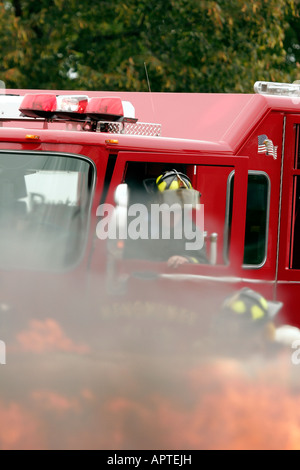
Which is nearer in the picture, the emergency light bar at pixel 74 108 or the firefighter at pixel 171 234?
the firefighter at pixel 171 234

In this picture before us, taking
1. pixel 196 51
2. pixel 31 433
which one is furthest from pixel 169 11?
pixel 31 433

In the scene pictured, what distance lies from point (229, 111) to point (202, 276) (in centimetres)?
143

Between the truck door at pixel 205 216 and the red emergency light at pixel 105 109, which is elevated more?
the red emergency light at pixel 105 109

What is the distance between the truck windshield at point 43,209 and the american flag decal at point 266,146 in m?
1.30

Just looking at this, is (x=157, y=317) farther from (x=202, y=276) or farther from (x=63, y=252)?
(x=63, y=252)

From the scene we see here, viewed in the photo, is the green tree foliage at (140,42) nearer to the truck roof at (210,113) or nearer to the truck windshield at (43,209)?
the truck roof at (210,113)

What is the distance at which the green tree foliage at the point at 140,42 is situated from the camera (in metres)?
13.0

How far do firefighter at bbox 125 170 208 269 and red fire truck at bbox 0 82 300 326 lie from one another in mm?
56

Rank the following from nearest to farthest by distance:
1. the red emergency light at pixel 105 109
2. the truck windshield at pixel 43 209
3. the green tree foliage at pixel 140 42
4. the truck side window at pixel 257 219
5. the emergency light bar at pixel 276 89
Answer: the truck windshield at pixel 43 209 < the red emergency light at pixel 105 109 < the truck side window at pixel 257 219 < the emergency light bar at pixel 276 89 < the green tree foliage at pixel 140 42

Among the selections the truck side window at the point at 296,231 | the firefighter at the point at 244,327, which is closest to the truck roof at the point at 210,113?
the truck side window at the point at 296,231

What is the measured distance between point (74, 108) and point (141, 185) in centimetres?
77

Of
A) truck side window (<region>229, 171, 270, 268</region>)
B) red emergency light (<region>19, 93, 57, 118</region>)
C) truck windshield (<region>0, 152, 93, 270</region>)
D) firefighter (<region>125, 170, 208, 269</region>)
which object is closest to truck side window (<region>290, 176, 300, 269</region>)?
truck side window (<region>229, 171, 270, 268</region>)

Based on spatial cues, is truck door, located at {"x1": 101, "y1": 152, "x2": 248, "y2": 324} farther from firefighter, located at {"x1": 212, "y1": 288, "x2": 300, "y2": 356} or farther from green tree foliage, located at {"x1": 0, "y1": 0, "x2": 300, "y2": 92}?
green tree foliage, located at {"x1": 0, "y1": 0, "x2": 300, "y2": 92}

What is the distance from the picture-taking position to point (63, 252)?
4.70 m
